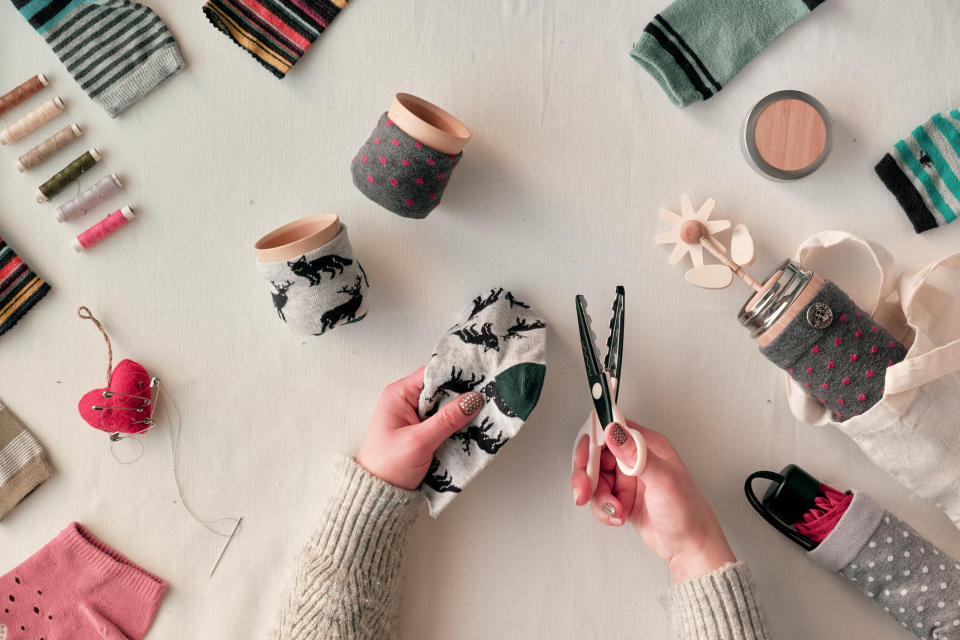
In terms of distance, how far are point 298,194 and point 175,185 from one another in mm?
174

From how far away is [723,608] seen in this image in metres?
0.72

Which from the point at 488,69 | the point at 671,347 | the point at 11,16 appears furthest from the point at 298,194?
the point at 671,347

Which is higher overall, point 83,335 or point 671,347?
point 83,335

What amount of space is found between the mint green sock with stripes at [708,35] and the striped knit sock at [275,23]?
43 centimetres

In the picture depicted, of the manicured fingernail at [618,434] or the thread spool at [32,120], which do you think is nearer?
the manicured fingernail at [618,434]

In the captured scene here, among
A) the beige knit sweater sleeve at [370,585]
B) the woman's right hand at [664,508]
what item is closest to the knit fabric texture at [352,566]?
the beige knit sweater sleeve at [370,585]

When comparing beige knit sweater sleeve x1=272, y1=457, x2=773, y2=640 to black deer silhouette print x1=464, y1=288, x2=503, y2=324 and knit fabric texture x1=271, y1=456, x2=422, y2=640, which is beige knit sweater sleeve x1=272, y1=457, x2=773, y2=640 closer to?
knit fabric texture x1=271, y1=456, x2=422, y2=640

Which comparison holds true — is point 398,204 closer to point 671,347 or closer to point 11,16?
point 671,347

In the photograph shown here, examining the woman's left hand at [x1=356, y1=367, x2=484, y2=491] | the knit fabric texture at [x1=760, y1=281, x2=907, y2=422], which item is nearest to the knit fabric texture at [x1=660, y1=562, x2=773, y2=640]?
the knit fabric texture at [x1=760, y1=281, x2=907, y2=422]

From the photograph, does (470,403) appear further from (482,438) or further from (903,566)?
(903,566)

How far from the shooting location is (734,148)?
82cm

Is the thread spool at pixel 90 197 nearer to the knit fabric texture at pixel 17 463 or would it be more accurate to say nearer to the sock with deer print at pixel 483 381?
the knit fabric texture at pixel 17 463

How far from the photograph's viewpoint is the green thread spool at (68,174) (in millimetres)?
812

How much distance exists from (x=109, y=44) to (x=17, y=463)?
59 cm
